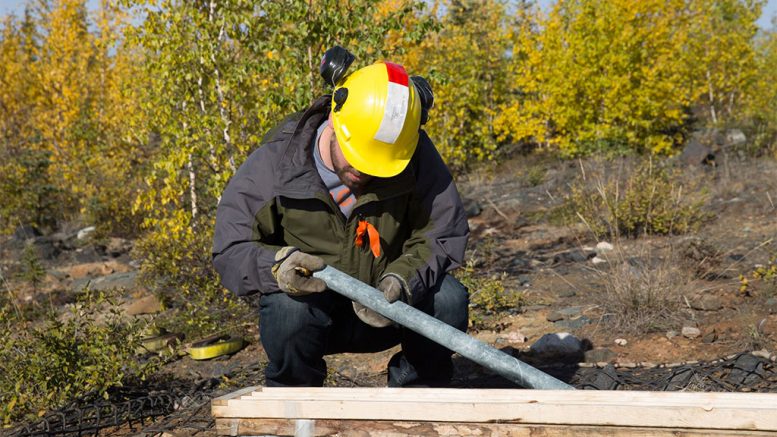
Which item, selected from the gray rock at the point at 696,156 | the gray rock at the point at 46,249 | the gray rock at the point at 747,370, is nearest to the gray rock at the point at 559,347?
the gray rock at the point at 747,370

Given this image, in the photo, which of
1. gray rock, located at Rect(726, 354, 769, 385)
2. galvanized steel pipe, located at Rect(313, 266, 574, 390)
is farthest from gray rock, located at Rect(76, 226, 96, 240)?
gray rock, located at Rect(726, 354, 769, 385)

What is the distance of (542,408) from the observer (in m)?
1.67

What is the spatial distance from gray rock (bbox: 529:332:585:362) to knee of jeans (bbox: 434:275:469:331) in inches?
48.5

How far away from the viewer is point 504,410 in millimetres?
1698

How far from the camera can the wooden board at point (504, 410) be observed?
5.12 ft

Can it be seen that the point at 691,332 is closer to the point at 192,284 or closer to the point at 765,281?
the point at 765,281

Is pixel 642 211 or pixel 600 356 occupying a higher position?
pixel 642 211

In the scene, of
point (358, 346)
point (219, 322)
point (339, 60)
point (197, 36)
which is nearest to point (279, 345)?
point (358, 346)

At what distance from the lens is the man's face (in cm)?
253

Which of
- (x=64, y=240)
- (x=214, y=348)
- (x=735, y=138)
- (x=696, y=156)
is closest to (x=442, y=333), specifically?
(x=214, y=348)

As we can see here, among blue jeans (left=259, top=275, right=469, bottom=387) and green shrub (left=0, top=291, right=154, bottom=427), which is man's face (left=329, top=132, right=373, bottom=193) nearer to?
blue jeans (left=259, top=275, right=469, bottom=387)

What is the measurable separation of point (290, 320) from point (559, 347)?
1.72 metres

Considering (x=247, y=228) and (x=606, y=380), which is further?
(x=606, y=380)

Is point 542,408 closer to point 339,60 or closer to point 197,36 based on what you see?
point 339,60
